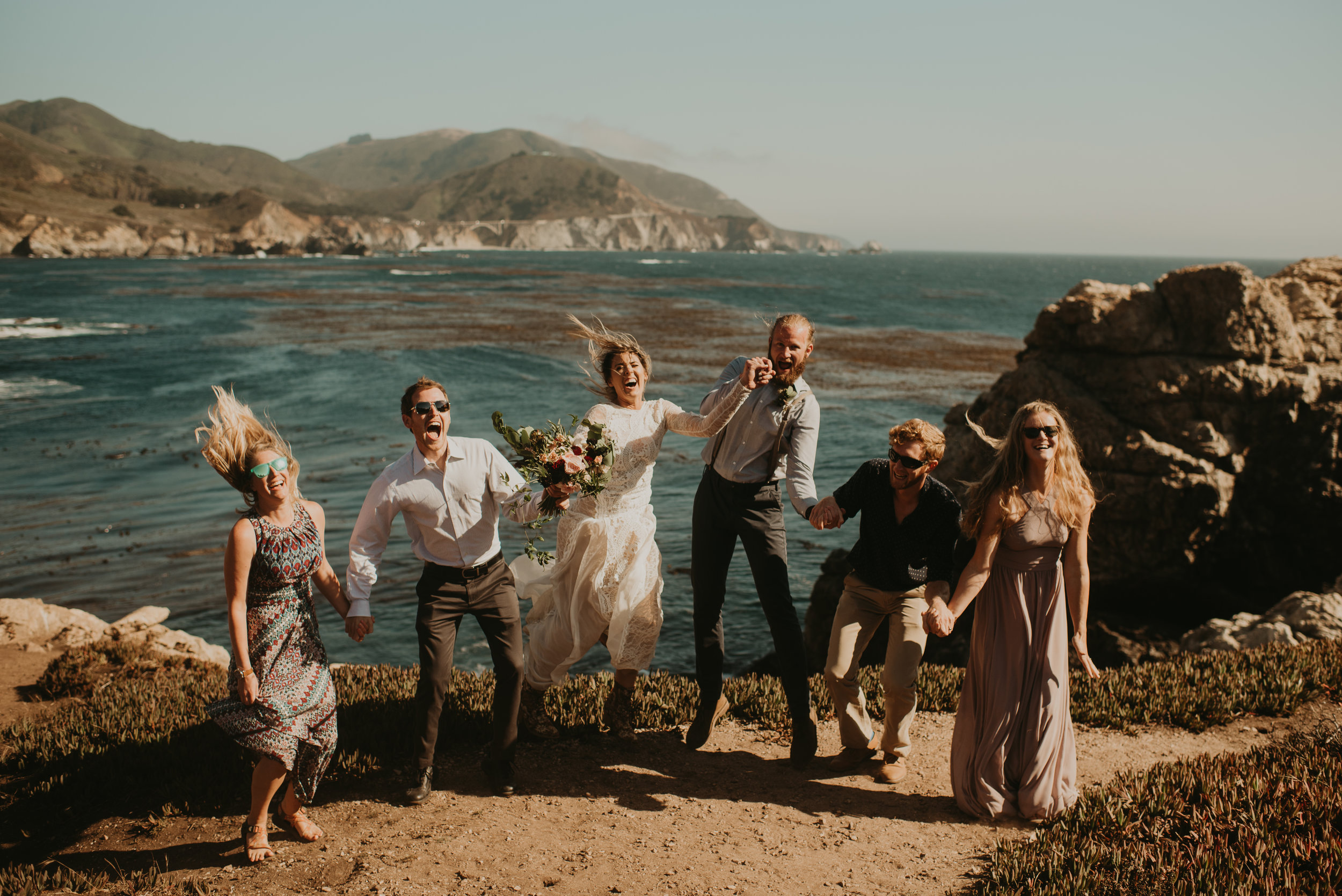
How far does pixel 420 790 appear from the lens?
529 centimetres

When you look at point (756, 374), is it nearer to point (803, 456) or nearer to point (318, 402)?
point (803, 456)

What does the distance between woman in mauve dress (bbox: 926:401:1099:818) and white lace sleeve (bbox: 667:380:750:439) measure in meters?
1.47

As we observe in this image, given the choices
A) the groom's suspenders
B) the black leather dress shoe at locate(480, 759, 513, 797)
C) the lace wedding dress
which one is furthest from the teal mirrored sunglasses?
the groom's suspenders

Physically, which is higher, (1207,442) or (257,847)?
(1207,442)

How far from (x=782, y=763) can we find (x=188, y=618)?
9.33 meters

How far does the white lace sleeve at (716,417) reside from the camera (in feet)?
18.1

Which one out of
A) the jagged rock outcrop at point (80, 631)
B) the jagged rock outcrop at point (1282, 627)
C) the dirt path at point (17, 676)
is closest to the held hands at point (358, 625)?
the dirt path at point (17, 676)

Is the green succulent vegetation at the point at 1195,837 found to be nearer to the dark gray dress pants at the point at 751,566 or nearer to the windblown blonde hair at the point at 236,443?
the dark gray dress pants at the point at 751,566

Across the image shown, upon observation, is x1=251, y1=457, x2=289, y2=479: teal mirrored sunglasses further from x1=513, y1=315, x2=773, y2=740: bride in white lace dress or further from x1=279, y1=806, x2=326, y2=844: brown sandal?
x1=279, y1=806, x2=326, y2=844: brown sandal

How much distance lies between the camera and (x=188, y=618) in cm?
1155

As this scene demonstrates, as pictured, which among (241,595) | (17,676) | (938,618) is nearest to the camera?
(241,595)

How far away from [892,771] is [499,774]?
258 cm

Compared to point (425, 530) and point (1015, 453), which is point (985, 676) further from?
point (425, 530)

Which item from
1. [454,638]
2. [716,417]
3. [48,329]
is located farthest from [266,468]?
[48,329]
